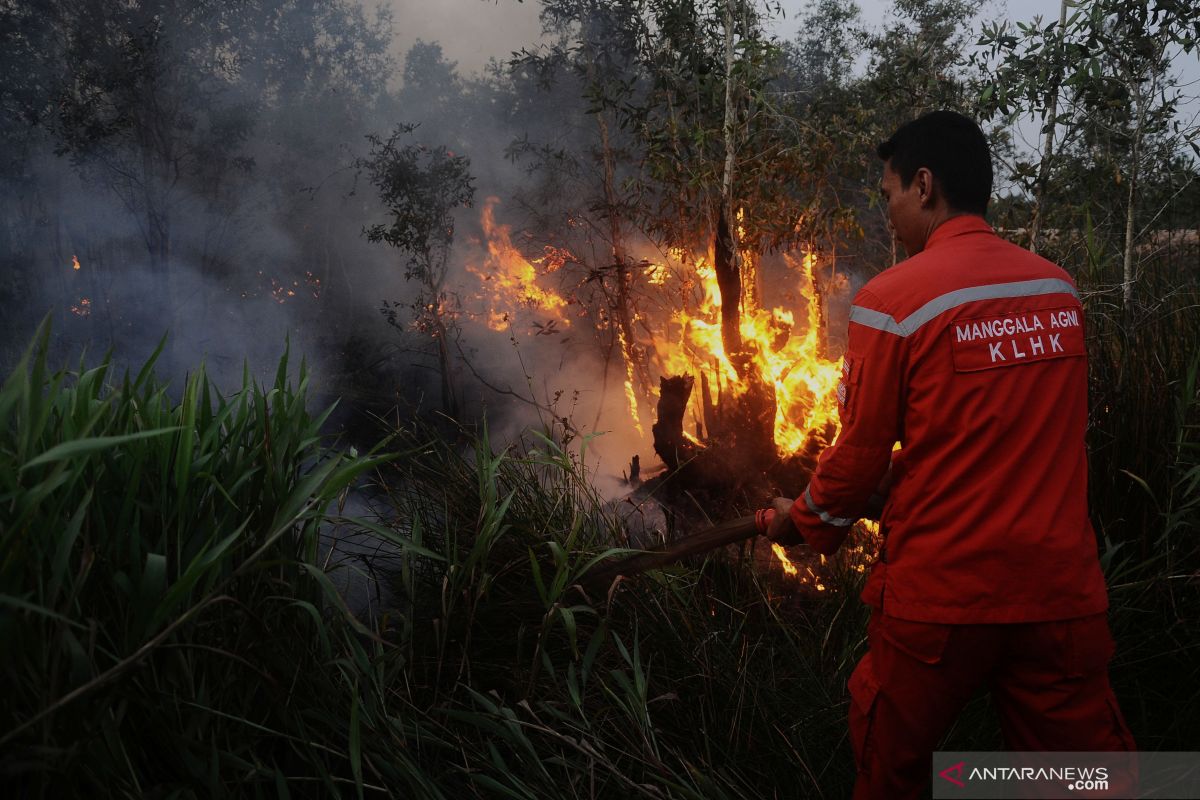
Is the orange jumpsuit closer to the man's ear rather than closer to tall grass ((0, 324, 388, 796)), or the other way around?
the man's ear

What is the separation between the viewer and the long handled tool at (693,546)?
2469mm

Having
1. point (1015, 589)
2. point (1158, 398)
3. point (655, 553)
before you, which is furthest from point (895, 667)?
point (1158, 398)

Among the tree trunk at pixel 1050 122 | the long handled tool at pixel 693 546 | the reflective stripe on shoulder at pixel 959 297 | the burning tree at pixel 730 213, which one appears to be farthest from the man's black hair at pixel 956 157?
the burning tree at pixel 730 213

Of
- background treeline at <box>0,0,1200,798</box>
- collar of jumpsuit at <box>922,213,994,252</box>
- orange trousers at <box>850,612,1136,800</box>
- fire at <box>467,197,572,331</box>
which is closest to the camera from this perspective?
background treeline at <box>0,0,1200,798</box>

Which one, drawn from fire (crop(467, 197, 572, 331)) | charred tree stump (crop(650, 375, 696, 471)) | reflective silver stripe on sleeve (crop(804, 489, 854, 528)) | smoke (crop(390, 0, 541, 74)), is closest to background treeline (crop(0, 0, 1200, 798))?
reflective silver stripe on sleeve (crop(804, 489, 854, 528))

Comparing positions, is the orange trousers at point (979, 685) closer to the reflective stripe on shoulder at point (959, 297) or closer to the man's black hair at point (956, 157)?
the reflective stripe on shoulder at point (959, 297)

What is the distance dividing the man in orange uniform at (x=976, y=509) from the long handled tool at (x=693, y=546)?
57 centimetres

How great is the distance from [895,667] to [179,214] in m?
14.7

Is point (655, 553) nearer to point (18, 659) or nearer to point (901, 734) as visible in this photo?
point (901, 734)

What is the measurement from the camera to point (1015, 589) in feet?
5.74

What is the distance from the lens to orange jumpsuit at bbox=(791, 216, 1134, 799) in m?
1.76

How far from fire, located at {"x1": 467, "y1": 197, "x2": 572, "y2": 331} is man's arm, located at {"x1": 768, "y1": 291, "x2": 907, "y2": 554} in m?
10.4

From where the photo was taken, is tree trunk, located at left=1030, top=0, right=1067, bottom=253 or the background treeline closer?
the background treeline

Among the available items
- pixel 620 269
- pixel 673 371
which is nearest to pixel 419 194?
pixel 620 269
